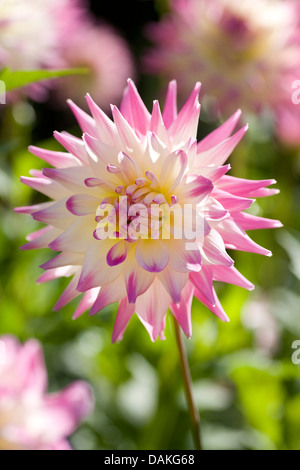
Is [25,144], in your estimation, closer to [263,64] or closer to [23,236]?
[23,236]

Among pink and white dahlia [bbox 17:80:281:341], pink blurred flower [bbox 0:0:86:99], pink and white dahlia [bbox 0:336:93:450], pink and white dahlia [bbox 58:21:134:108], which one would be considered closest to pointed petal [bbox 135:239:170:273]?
pink and white dahlia [bbox 17:80:281:341]

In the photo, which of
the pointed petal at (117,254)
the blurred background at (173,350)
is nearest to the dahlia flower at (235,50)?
the blurred background at (173,350)

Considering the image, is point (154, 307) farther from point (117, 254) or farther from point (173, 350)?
point (173, 350)

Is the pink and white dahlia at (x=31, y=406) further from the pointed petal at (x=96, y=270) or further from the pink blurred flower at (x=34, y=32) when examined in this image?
the pink blurred flower at (x=34, y=32)

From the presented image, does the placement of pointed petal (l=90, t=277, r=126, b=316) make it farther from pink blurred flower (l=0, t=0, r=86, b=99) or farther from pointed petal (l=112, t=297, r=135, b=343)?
pink blurred flower (l=0, t=0, r=86, b=99)

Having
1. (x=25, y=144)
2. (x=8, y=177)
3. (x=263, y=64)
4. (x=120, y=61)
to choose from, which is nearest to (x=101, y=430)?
(x=8, y=177)

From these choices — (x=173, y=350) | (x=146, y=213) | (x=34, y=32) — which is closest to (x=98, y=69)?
(x=34, y=32)
